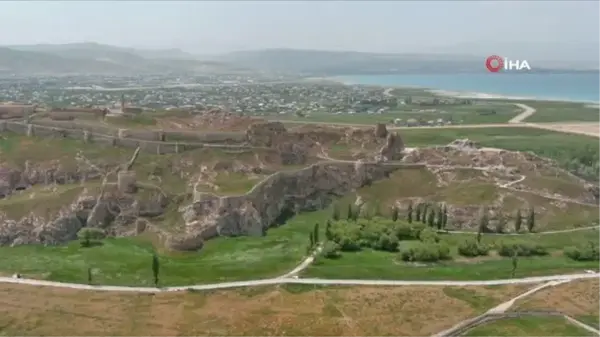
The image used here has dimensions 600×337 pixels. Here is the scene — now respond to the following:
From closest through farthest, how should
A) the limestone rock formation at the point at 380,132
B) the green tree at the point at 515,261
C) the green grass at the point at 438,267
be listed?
the green grass at the point at 438,267 < the green tree at the point at 515,261 < the limestone rock formation at the point at 380,132

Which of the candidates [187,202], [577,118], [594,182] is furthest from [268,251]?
[577,118]

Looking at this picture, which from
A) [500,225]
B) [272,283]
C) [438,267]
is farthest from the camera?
[500,225]

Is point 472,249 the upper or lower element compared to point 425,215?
lower

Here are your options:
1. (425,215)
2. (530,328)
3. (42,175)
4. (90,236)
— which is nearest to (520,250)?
(425,215)

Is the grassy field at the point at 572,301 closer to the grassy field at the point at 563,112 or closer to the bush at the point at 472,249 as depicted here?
the bush at the point at 472,249

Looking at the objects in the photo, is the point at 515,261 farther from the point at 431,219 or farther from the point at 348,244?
the point at 348,244

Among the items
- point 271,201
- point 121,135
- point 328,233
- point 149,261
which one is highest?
point 121,135

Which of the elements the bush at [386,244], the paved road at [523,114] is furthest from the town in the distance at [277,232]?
the paved road at [523,114]
